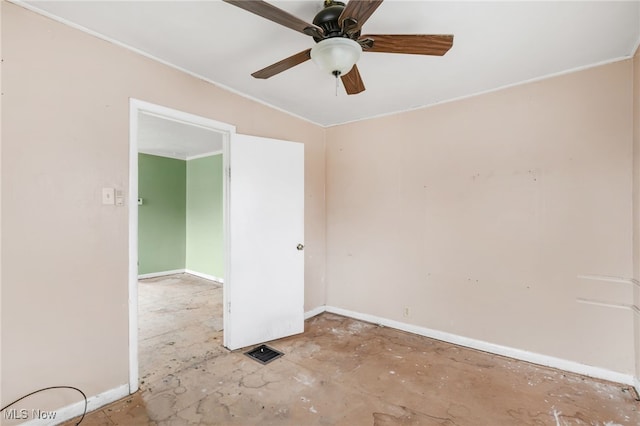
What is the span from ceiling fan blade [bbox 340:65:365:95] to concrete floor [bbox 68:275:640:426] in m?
2.21

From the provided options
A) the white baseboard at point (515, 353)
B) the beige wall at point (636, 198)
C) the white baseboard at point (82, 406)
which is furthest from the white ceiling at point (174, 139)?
the beige wall at point (636, 198)

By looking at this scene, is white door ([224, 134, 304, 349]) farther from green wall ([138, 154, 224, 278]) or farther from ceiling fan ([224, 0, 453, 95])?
green wall ([138, 154, 224, 278])

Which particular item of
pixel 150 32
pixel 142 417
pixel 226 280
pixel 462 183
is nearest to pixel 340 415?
pixel 142 417

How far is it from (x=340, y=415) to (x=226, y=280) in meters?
1.56

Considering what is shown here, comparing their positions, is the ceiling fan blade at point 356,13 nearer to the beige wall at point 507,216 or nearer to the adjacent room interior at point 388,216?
the adjacent room interior at point 388,216

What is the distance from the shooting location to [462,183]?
2900 millimetres

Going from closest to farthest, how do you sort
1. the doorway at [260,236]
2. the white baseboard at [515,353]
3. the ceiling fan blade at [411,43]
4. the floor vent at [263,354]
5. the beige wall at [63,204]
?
the ceiling fan blade at [411,43], the beige wall at [63,204], the white baseboard at [515,353], the floor vent at [263,354], the doorway at [260,236]

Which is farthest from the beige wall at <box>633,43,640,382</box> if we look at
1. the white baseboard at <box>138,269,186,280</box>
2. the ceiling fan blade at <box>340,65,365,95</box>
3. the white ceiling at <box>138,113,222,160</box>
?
the white baseboard at <box>138,269,186,280</box>

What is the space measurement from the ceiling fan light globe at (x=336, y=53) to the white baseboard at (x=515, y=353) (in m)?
2.74

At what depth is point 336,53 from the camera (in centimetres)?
151

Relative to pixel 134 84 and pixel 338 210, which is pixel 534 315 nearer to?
pixel 338 210

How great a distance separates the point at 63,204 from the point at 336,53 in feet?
6.22

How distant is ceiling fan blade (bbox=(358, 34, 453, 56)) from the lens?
58.7 inches

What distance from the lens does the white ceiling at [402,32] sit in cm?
168
